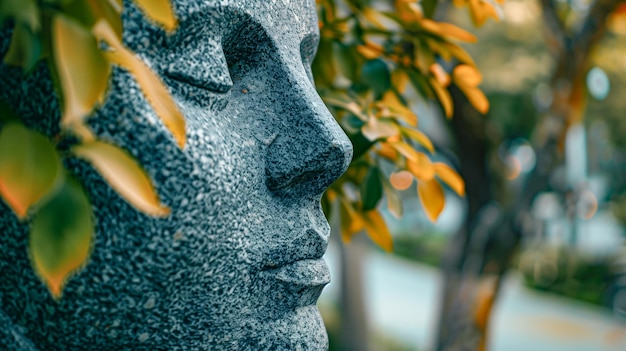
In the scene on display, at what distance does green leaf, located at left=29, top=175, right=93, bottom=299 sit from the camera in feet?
2.93

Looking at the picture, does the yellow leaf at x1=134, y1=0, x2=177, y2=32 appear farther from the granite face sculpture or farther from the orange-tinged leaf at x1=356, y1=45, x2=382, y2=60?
the orange-tinged leaf at x1=356, y1=45, x2=382, y2=60

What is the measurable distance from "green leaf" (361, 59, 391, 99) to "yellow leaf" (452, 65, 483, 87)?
28 cm

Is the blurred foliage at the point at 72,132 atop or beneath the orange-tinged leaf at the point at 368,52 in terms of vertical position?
atop

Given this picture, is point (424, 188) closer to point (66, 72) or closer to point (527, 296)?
point (66, 72)

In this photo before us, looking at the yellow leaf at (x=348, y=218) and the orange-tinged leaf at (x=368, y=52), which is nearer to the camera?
the yellow leaf at (x=348, y=218)

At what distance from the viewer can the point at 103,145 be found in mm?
935

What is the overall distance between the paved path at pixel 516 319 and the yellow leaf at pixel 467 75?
4.61 metres

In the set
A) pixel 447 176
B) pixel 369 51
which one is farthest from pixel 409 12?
pixel 447 176

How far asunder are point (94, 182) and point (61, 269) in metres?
0.41

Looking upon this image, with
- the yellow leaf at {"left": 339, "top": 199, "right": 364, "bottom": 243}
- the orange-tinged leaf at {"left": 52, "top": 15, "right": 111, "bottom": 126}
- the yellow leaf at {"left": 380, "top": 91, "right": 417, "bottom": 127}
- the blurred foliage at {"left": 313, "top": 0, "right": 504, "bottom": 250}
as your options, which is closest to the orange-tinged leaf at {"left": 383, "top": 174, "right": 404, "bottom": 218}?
the blurred foliage at {"left": 313, "top": 0, "right": 504, "bottom": 250}

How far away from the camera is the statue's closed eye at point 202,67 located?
1.37m

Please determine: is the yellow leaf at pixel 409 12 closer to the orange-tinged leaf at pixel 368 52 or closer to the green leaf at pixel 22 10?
the orange-tinged leaf at pixel 368 52

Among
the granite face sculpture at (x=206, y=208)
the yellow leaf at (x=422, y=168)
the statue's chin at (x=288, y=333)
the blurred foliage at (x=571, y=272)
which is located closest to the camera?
the granite face sculpture at (x=206, y=208)

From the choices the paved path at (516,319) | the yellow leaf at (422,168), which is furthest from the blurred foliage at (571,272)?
the yellow leaf at (422,168)
